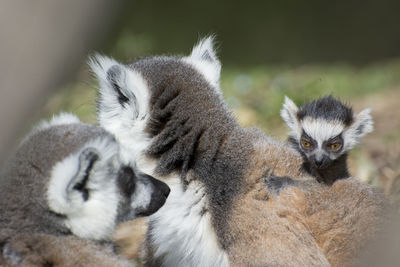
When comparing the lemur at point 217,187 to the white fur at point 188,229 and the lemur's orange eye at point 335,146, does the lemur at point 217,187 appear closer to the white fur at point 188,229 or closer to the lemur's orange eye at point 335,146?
the white fur at point 188,229

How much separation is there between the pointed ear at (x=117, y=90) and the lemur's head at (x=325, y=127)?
70.2 inches

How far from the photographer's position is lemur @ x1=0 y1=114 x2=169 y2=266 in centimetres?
352

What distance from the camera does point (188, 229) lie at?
13.8 ft

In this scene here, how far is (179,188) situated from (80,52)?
1.35 meters

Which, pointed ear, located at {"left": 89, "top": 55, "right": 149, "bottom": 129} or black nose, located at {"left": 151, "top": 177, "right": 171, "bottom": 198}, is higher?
pointed ear, located at {"left": 89, "top": 55, "right": 149, "bottom": 129}

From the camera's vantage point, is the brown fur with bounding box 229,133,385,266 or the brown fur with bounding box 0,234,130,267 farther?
the brown fur with bounding box 229,133,385,266

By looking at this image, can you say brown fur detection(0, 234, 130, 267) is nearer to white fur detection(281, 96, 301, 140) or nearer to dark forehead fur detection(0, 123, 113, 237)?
dark forehead fur detection(0, 123, 113, 237)

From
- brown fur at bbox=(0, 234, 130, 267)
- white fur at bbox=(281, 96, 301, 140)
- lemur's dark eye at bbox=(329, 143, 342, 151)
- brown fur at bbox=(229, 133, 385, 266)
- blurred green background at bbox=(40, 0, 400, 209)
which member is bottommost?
brown fur at bbox=(0, 234, 130, 267)

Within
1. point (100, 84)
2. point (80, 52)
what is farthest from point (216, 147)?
point (80, 52)

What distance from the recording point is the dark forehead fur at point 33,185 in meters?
3.57

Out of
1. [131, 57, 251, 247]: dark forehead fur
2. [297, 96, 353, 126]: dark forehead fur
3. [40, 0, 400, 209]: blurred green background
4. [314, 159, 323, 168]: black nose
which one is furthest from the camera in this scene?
[40, 0, 400, 209]: blurred green background

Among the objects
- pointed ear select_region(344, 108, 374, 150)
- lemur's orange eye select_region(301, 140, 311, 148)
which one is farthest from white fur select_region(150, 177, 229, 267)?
pointed ear select_region(344, 108, 374, 150)

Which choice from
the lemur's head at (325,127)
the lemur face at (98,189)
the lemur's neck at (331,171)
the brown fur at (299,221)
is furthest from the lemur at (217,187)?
the lemur's head at (325,127)

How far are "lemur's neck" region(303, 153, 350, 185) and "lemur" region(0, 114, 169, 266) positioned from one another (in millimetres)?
1738
